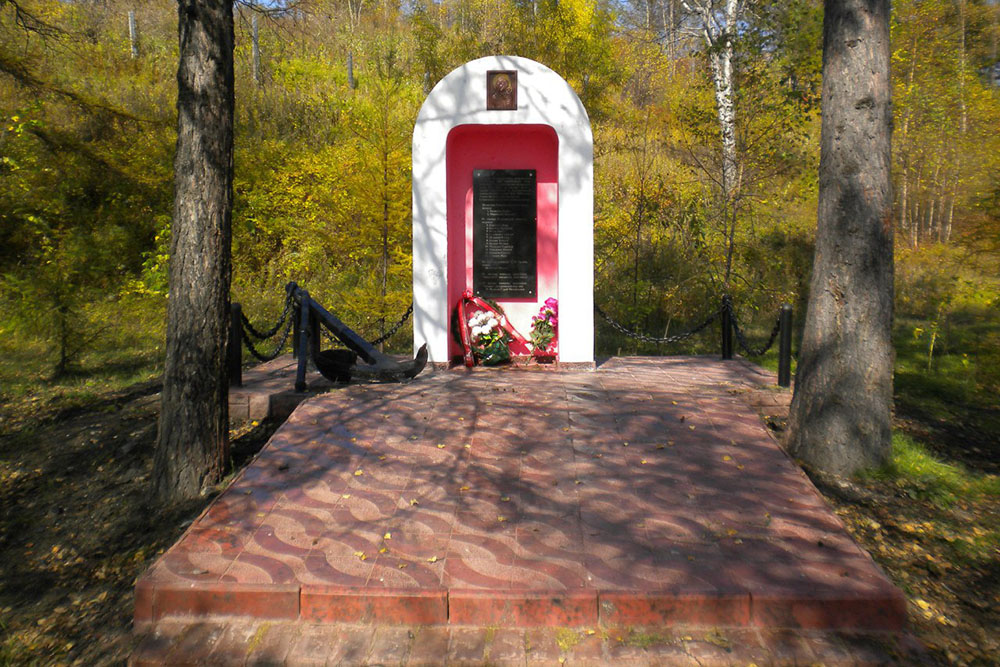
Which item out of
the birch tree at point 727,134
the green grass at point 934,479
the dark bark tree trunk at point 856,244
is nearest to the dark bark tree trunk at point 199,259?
the dark bark tree trunk at point 856,244

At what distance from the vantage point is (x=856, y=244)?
19.3 feet

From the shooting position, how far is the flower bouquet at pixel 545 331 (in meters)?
8.68

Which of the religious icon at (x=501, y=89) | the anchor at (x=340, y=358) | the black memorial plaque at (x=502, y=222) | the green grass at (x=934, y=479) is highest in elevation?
the religious icon at (x=501, y=89)

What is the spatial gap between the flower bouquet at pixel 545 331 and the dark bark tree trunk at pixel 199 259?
3879 mm

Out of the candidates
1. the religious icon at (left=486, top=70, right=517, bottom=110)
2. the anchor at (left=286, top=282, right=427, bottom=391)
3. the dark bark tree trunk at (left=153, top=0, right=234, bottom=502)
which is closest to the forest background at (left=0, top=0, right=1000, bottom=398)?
the religious icon at (left=486, top=70, right=517, bottom=110)

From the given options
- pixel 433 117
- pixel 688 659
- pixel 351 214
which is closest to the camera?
pixel 688 659

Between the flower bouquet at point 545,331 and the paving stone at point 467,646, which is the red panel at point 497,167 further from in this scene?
the paving stone at point 467,646

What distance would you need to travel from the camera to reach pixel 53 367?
35.9 feet

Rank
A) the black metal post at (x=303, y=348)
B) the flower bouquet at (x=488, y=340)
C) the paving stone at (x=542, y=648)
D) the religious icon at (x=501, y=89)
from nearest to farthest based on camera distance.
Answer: the paving stone at (x=542, y=648) < the black metal post at (x=303, y=348) < the religious icon at (x=501, y=89) < the flower bouquet at (x=488, y=340)

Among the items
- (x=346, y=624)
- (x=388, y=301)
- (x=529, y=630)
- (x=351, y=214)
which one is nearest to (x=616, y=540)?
(x=529, y=630)

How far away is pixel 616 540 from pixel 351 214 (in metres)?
9.26

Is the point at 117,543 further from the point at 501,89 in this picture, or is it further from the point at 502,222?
the point at 501,89

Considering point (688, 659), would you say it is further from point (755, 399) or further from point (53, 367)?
point (53, 367)

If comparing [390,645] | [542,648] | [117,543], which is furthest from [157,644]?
[542,648]
